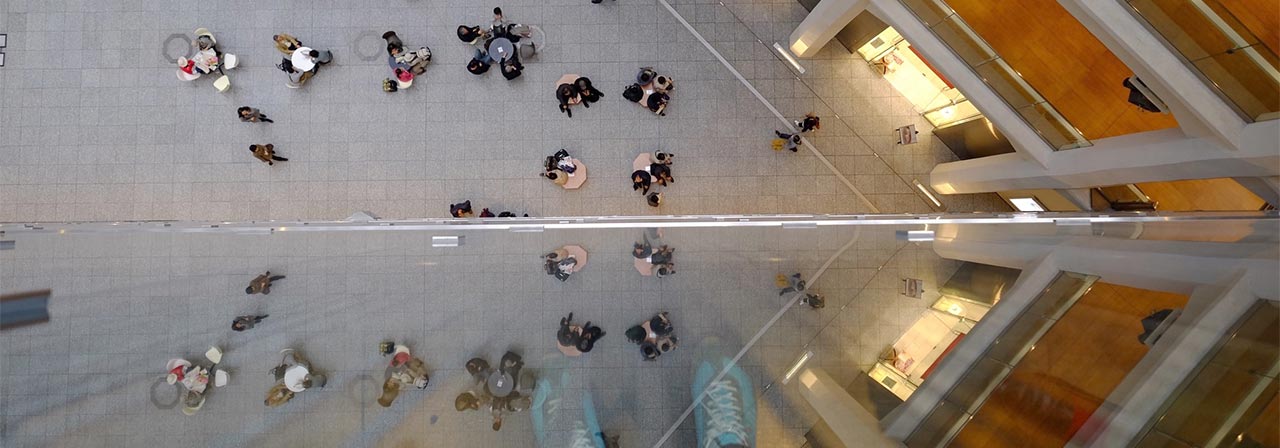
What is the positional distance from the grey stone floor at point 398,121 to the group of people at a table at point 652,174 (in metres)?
0.15

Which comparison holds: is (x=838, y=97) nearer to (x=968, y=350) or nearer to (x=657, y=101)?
(x=657, y=101)

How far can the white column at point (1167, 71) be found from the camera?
11.7 feet

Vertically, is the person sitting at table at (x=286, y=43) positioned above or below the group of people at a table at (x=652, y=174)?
below

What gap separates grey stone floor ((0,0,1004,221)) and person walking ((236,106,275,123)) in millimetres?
112

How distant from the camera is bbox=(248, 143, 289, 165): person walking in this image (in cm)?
650

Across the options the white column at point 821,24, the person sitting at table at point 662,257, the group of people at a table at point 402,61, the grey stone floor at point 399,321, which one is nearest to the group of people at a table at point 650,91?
the white column at point 821,24

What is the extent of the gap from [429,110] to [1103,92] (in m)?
6.72

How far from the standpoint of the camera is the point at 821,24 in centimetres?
620

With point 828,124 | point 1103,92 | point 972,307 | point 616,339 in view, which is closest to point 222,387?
point 616,339

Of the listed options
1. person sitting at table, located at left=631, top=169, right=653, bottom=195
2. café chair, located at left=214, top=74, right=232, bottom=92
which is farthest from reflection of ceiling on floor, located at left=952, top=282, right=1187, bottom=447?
café chair, located at left=214, top=74, right=232, bottom=92

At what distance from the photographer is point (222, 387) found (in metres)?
4.31

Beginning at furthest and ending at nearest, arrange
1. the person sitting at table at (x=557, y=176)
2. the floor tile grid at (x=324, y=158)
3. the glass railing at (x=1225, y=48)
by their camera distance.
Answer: the floor tile grid at (x=324, y=158) → the person sitting at table at (x=557, y=176) → the glass railing at (x=1225, y=48)

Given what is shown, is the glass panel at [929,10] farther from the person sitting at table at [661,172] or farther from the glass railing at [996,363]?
the person sitting at table at [661,172]

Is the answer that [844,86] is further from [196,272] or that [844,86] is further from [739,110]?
[196,272]
